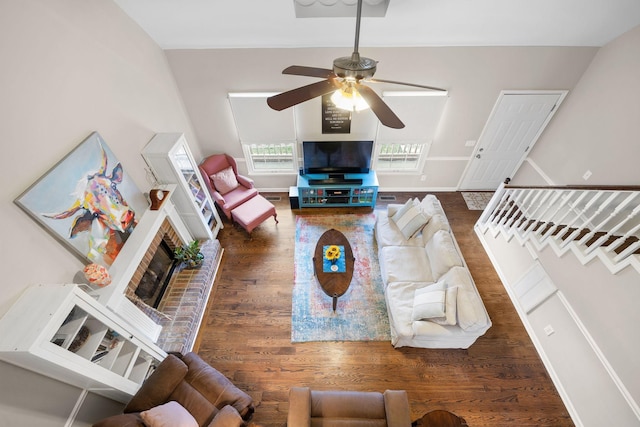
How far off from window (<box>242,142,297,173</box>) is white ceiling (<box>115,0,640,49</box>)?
1620mm

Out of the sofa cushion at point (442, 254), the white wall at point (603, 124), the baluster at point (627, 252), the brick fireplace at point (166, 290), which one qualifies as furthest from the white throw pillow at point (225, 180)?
the white wall at point (603, 124)

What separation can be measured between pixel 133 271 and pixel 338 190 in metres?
3.23

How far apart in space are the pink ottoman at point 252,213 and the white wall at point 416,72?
4.47 ft

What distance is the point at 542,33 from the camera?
3.30m

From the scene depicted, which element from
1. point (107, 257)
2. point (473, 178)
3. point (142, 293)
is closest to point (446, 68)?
point (473, 178)

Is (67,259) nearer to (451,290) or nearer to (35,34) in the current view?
(35,34)

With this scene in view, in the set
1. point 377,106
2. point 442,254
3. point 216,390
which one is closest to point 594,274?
point 442,254

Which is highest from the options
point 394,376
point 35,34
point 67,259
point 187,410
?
point 35,34

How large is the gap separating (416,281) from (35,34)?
437cm

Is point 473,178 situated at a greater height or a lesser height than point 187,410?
greater

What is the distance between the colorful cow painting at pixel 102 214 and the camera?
2243 mm

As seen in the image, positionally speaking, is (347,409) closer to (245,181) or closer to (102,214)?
(102,214)

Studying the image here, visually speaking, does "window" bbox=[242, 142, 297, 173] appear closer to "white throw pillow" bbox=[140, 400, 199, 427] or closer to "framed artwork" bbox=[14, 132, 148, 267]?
"framed artwork" bbox=[14, 132, 148, 267]

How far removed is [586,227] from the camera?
10.8ft
